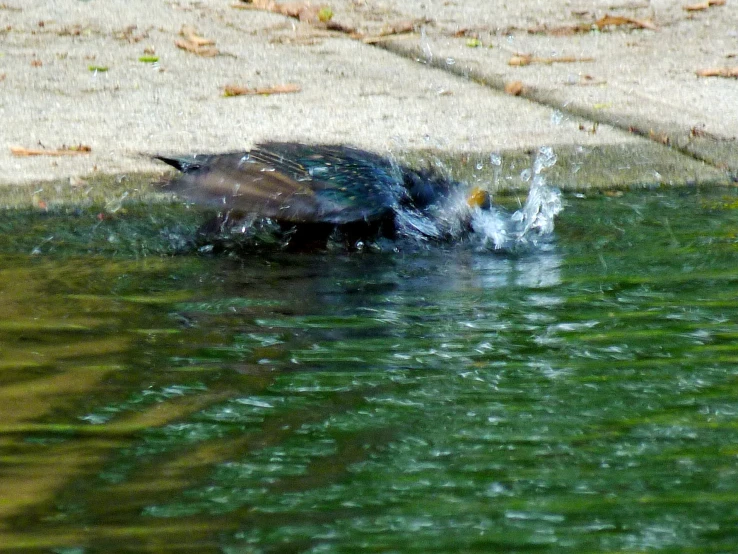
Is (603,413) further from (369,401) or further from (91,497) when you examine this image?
(91,497)

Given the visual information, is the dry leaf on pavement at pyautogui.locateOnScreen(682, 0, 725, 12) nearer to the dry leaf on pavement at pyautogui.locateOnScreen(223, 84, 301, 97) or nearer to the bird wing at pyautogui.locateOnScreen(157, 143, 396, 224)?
the dry leaf on pavement at pyautogui.locateOnScreen(223, 84, 301, 97)

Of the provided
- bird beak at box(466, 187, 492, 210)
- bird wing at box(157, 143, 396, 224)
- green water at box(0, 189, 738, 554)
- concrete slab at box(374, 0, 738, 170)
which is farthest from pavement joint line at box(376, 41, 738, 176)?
bird wing at box(157, 143, 396, 224)

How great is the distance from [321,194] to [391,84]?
1998 millimetres

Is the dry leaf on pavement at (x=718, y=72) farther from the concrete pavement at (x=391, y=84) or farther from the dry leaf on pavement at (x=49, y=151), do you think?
the dry leaf on pavement at (x=49, y=151)

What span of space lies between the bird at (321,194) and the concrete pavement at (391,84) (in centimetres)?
60

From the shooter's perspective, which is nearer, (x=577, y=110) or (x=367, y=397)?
(x=367, y=397)

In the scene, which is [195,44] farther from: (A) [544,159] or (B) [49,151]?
(A) [544,159]

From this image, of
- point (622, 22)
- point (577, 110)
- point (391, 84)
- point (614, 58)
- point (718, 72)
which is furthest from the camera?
point (622, 22)

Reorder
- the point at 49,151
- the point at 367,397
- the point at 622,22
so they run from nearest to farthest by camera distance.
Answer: the point at 367,397 → the point at 49,151 → the point at 622,22

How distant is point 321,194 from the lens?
14.2 feet

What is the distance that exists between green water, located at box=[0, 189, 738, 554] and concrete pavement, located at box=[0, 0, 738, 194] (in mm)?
963

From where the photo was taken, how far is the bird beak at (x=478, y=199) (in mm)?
4523

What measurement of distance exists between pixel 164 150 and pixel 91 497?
9.59ft

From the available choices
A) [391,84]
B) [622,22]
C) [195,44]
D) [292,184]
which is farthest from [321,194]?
[622,22]
